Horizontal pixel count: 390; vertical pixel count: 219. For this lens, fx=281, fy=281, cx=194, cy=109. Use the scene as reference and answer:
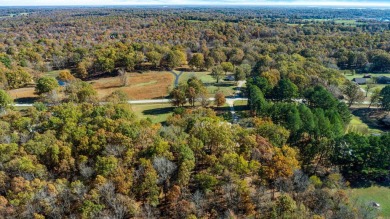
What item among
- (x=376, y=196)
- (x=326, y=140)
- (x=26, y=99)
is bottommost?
(x=376, y=196)

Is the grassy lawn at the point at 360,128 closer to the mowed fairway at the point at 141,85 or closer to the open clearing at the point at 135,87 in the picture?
the open clearing at the point at 135,87

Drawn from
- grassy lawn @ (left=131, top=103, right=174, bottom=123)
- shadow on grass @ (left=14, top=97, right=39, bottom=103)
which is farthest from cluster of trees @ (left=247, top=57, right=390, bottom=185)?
shadow on grass @ (left=14, top=97, right=39, bottom=103)

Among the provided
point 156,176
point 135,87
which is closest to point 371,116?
point 156,176

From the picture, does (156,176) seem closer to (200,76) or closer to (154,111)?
(154,111)

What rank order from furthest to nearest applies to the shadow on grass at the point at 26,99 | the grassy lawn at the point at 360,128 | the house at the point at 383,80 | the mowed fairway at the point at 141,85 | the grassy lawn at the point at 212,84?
1. the house at the point at 383,80
2. the grassy lawn at the point at 212,84
3. the mowed fairway at the point at 141,85
4. the shadow on grass at the point at 26,99
5. the grassy lawn at the point at 360,128

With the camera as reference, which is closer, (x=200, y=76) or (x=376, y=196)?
(x=376, y=196)

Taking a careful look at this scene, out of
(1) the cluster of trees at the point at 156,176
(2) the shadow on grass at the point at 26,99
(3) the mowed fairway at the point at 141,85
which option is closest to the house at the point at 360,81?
(3) the mowed fairway at the point at 141,85

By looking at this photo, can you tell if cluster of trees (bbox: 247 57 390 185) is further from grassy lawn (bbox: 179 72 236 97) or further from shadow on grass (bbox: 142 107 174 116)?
grassy lawn (bbox: 179 72 236 97)
